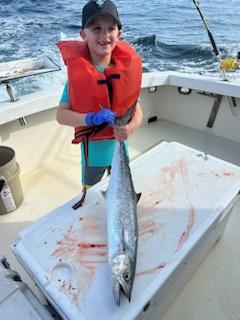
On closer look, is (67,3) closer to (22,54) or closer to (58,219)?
(22,54)

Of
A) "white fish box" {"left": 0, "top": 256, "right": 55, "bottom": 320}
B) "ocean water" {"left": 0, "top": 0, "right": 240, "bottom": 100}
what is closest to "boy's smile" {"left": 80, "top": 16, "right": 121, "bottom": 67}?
"white fish box" {"left": 0, "top": 256, "right": 55, "bottom": 320}

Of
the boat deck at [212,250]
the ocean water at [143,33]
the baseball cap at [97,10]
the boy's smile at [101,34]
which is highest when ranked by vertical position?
the baseball cap at [97,10]

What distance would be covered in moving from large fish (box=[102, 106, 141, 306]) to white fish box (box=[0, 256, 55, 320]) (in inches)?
10.2

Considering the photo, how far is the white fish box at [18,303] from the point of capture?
0.89 metres

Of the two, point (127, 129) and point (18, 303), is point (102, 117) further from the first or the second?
point (18, 303)

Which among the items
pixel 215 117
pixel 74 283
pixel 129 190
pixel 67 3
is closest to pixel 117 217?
pixel 129 190

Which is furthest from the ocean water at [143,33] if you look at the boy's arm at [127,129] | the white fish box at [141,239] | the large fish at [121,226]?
the large fish at [121,226]

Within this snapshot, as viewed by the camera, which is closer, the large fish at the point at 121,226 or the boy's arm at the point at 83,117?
the large fish at the point at 121,226

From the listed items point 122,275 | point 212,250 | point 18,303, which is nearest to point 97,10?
point 122,275

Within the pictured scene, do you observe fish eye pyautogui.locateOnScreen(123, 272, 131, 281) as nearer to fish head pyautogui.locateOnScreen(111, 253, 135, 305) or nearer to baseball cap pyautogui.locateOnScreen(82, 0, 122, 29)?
fish head pyautogui.locateOnScreen(111, 253, 135, 305)

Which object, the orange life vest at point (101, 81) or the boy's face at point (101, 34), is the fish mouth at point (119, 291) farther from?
the boy's face at point (101, 34)

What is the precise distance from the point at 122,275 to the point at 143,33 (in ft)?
28.9

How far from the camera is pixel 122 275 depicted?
95 centimetres

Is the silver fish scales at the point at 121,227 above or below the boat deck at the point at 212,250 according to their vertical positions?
above
